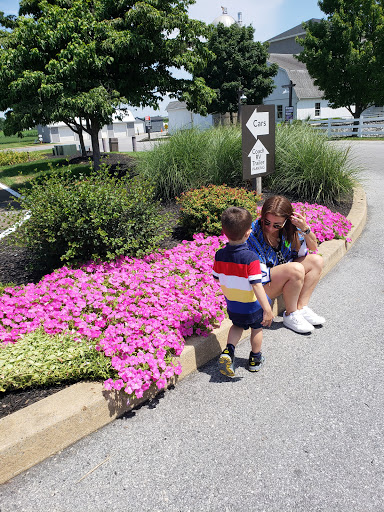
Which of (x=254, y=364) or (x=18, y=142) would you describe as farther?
(x=18, y=142)

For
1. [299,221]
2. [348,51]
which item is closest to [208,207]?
[299,221]

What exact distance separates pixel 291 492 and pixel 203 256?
272cm

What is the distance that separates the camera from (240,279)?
2.77 meters

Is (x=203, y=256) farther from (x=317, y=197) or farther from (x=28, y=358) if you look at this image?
(x=317, y=197)

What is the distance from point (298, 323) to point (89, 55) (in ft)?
27.7

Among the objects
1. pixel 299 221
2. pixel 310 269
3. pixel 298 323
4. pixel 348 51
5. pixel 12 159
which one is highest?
pixel 348 51

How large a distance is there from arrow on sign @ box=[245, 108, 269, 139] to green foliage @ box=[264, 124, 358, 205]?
1411mm

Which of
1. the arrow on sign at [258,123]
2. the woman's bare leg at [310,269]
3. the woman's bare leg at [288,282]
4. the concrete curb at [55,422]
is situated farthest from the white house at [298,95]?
the concrete curb at [55,422]

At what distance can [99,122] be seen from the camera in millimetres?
11906

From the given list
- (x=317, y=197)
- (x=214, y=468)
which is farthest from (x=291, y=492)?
(x=317, y=197)

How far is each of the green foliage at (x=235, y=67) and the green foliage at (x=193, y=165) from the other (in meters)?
26.5

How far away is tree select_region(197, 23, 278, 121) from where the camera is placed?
105 feet

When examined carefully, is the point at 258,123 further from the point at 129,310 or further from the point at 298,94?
the point at 298,94

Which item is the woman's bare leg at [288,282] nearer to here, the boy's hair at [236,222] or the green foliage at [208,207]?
the boy's hair at [236,222]
